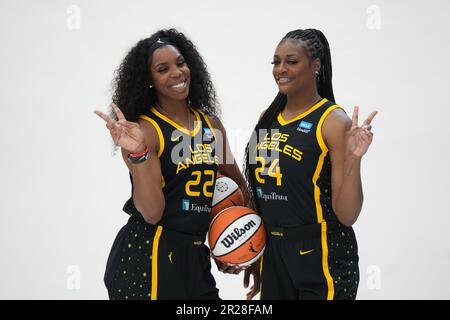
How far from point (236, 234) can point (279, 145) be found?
1.58ft

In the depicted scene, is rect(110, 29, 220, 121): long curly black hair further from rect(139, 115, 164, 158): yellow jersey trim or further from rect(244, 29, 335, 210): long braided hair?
rect(244, 29, 335, 210): long braided hair

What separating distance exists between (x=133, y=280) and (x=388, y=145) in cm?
398

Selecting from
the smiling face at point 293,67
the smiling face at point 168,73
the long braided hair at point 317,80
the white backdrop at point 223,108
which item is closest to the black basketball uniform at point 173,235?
the smiling face at point 168,73

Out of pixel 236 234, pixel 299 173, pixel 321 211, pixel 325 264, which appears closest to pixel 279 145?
pixel 299 173

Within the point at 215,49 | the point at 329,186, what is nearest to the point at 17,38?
the point at 215,49

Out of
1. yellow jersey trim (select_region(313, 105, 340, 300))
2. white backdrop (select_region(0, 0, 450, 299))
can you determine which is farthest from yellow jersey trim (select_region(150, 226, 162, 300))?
white backdrop (select_region(0, 0, 450, 299))

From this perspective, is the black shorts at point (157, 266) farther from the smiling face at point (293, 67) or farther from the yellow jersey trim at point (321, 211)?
the smiling face at point (293, 67)

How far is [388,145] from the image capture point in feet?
20.9

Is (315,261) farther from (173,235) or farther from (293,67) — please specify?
(293,67)

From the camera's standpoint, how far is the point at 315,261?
2961 mm

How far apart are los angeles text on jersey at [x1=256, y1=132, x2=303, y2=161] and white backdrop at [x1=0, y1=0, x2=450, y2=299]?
206 cm

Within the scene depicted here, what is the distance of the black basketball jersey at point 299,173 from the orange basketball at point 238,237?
0.10 meters

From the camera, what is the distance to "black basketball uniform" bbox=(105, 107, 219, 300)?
304 centimetres
